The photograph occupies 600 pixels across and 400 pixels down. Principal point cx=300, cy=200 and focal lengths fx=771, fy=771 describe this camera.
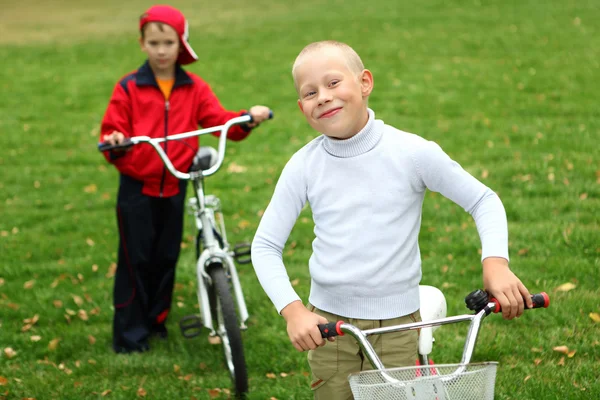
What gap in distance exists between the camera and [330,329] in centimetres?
245

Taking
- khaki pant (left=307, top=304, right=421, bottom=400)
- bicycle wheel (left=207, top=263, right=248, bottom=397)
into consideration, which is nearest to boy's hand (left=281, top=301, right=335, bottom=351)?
khaki pant (left=307, top=304, right=421, bottom=400)

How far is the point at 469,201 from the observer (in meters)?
2.79

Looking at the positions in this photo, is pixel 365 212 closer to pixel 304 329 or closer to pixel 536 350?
pixel 304 329

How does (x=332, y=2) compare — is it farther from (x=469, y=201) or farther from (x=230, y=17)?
(x=469, y=201)

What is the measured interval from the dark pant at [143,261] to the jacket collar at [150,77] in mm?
654

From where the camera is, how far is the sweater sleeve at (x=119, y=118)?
4.88 metres

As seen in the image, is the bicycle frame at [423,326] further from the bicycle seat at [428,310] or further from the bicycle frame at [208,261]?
the bicycle frame at [208,261]

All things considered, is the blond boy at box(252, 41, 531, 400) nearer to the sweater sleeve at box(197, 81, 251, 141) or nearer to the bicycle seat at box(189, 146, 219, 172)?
the bicycle seat at box(189, 146, 219, 172)

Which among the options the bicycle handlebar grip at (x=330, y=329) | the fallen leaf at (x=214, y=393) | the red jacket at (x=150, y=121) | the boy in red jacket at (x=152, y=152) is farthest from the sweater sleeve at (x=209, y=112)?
the bicycle handlebar grip at (x=330, y=329)

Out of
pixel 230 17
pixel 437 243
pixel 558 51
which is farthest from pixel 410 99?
pixel 230 17

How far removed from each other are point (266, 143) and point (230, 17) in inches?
503

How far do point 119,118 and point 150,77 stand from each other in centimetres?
34

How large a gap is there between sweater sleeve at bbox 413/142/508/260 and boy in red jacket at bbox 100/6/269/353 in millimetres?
2027

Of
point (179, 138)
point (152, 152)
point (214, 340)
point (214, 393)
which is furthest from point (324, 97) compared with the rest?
point (214, 340)
